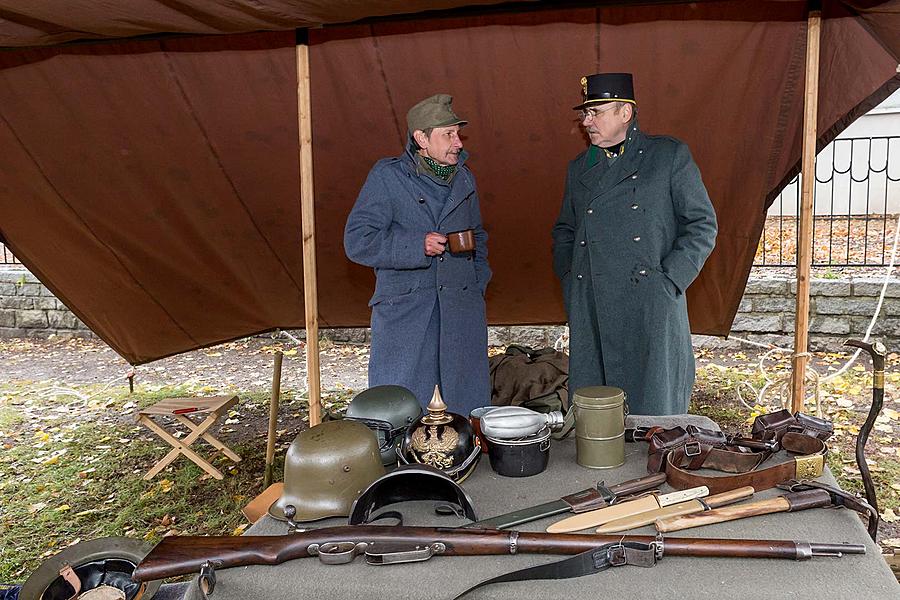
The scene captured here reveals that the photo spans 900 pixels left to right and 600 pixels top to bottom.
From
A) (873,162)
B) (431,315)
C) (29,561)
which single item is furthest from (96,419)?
(873,162)

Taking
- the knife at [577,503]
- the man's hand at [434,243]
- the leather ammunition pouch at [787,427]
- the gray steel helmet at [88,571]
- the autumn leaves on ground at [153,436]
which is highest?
the man's hand at [434,243]

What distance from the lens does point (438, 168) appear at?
9.99 feet

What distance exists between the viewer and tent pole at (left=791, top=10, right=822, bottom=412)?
2.83m

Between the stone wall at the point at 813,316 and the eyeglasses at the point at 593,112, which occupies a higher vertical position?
the eyeglasses at the point at 593,112

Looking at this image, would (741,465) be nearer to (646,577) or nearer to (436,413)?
(646,577)

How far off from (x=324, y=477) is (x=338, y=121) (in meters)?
2.51

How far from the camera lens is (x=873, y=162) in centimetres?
814

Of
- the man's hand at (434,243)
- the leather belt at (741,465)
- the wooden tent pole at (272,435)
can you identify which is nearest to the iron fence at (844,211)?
the wooden tent pole at (272,435)

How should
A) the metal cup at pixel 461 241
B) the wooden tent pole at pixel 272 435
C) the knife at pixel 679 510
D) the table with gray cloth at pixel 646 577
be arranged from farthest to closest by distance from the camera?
the wooden tent pole at pixel 272 435 < the metal cup at pixel 461 241 < the knife at pixel 679 510 < the table with gray cloth at pixel 646 577

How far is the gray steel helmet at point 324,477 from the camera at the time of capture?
65.0 inches

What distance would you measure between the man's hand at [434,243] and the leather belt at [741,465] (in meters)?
1.40

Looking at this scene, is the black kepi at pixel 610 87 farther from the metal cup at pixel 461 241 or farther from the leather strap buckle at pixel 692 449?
the leather strap buckle at pixel 692 449

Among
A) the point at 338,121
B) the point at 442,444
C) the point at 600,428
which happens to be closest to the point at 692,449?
the point at 600,428

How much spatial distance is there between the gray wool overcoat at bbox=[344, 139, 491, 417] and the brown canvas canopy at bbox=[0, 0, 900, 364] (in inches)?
26.3
